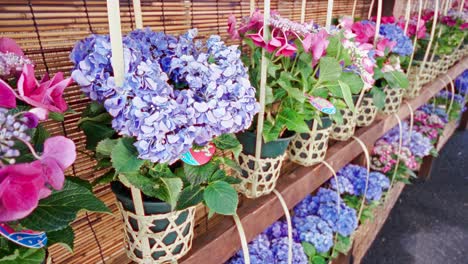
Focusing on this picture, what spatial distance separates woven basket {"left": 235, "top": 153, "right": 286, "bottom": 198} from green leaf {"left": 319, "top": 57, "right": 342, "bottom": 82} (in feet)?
0.73

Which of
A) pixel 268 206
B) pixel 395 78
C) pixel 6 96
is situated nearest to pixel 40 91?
pixel 6 96

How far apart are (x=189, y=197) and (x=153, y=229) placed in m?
0.09

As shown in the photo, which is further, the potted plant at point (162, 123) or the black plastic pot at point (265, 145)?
the black plastic pot at point (265, 145)

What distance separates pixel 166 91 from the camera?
1.40 ft

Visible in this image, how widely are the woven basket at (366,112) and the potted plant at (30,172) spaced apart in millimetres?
1127

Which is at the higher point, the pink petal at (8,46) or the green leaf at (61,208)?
the pink petal at (8,46)

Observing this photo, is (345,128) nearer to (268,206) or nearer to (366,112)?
(366,112)

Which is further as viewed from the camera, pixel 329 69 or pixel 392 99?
pixel 392 99

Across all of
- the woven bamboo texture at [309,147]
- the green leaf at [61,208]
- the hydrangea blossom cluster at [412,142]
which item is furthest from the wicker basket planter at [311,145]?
the hydrangea blossom cluster at [412,142]

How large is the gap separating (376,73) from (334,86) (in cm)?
44

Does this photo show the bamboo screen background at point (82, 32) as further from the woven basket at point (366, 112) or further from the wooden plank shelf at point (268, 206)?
the woven basket at point (366, 112)

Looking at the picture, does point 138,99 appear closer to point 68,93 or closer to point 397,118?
point 68,93

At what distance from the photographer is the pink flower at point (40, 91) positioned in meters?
0.35

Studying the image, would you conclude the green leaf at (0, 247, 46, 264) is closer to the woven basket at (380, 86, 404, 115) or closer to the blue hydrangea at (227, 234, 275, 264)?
the blue hydrangea at (227, 234, 275, 264)
